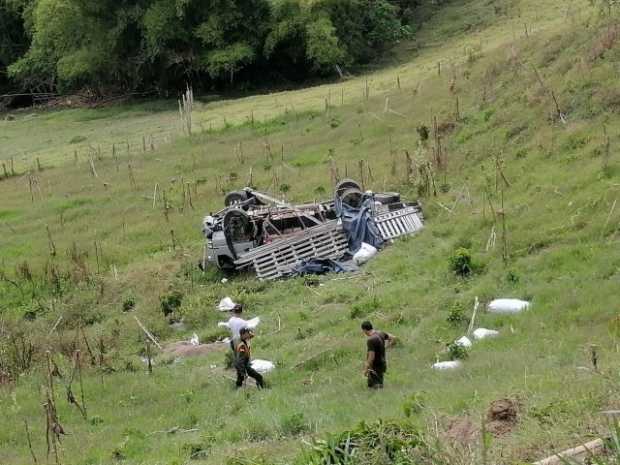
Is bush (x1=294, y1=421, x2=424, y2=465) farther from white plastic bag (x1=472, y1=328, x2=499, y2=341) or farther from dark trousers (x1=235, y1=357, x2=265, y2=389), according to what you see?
dark trousers (x1=235, y1=357, x2=265, y2=389)

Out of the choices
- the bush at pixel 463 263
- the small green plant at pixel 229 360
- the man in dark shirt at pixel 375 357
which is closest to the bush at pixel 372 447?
the man in dark shirt at pixel 375 357

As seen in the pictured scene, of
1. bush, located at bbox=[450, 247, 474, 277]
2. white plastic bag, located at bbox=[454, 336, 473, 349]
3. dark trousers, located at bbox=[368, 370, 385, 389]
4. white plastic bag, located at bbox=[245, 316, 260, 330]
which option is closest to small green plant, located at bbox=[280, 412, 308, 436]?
dark trousers, located at bbox=[368, 370, 385, 389]

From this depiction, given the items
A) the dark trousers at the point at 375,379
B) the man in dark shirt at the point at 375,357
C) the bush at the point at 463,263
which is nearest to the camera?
the man in dark shirt at the point at 375,357

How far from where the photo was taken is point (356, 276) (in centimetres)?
1944

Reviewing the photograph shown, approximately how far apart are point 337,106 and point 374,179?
11.3m

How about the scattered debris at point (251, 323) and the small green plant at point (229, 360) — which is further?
the scattered debris at point (251, 323)

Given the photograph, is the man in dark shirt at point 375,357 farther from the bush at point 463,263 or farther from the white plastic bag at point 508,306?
the bush at point 463,263

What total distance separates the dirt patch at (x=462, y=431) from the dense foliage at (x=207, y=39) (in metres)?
39.3

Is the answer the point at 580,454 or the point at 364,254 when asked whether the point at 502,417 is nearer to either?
the point at 580,454

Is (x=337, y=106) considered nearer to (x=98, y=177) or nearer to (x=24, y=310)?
(x=98, y=177)

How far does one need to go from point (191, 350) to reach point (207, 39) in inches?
1338

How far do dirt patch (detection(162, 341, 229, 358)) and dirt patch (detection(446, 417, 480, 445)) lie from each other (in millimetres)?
8839

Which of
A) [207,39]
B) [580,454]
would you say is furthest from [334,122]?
[580,454]

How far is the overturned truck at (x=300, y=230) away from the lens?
68.9 feet
